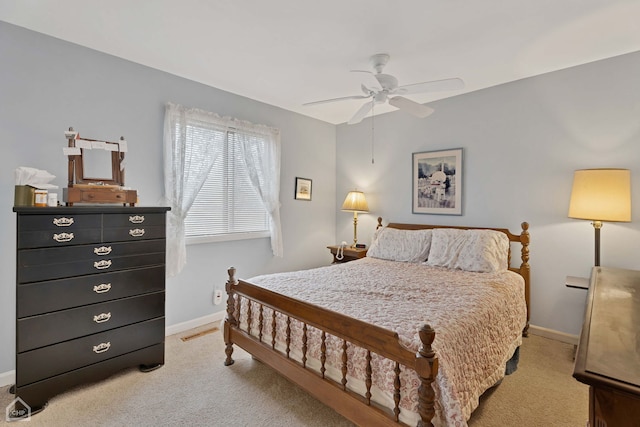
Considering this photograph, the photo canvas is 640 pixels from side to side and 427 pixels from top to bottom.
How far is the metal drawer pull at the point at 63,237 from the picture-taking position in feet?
6.64

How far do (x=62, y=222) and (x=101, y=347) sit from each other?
911 mm

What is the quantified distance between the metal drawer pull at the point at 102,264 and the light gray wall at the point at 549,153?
3.25 metres

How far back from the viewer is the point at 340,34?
238cm

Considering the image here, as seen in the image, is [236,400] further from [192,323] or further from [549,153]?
[549,153]

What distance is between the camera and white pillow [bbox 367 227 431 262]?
347cm

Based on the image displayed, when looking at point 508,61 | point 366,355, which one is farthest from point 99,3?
point 508,61

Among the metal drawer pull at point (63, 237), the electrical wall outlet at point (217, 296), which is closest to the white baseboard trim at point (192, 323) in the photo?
the electrical wall outlet at point (217, 296)

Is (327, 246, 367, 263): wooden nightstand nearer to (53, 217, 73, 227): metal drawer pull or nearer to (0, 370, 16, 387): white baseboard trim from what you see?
(53, 217, 73, 227): metal drawer pull

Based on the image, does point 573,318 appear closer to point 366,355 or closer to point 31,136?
point 366,355

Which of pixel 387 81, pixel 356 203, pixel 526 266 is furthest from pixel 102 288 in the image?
pixel 526 266

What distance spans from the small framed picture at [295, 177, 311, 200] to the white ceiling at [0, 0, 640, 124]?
150cm

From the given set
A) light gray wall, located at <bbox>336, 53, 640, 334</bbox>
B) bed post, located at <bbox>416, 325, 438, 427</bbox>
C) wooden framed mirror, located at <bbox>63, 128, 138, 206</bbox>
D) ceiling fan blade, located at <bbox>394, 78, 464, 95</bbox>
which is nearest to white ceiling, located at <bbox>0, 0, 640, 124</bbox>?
light gray wall, located at <bbox>336, 53, 640, 334</bbox>

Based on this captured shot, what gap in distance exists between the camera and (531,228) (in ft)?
10.5

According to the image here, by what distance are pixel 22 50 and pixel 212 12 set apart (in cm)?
149
